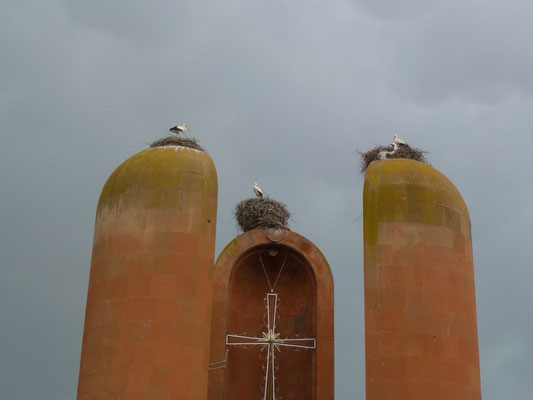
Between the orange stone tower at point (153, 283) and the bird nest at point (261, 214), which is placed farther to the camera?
the bird nest at point (261, 214)

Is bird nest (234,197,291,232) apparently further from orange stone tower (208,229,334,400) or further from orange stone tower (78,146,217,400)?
orange stone tower (78,146,217,400)

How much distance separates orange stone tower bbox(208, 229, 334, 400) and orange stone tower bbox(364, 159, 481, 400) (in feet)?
10.2

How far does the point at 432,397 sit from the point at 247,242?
6.39m

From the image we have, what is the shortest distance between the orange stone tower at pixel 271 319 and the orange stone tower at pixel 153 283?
316cm

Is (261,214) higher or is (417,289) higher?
(261,214)

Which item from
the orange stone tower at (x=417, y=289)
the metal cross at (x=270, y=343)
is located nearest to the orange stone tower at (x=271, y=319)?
the metal cross at (x=270, y=343)

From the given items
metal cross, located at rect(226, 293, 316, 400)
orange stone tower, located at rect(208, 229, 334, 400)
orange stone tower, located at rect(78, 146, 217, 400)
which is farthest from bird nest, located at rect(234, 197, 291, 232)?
orange stone tower, located at rect(78, 146, 217, 400)

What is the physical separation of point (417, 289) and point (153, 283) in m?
5.04

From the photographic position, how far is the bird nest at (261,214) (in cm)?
2139

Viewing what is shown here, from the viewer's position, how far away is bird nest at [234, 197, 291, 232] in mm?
21391

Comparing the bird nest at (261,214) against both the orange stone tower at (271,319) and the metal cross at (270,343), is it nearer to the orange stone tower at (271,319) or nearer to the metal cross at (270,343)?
the orange stone tower at (271,319)

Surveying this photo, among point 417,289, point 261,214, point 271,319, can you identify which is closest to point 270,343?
point 271,319

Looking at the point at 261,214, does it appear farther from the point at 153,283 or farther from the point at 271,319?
the point at 153,283

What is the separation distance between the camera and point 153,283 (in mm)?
16844
